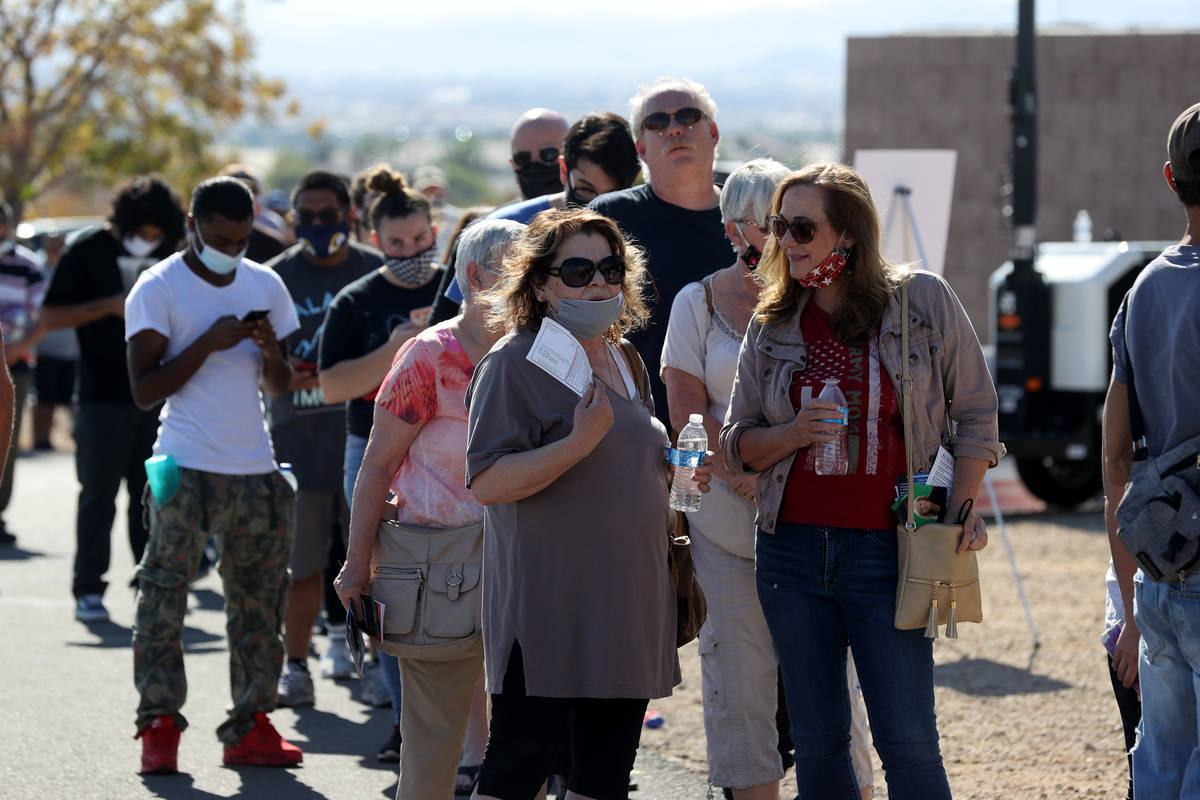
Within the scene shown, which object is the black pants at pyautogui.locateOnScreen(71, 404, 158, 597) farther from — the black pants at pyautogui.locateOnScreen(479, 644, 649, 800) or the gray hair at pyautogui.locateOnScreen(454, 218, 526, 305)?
the black pants at pyautogui.locateOnScreen(479, 644, 649, 800)

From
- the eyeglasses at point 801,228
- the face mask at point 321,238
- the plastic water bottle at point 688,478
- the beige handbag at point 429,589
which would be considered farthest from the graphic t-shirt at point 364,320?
the eyeglasses at point 801,228

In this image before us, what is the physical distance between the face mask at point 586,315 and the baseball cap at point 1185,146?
4.37 ft

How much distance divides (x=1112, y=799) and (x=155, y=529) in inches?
135

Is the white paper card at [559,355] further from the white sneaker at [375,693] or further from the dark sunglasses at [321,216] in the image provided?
the dark sunglasses at [321,216]

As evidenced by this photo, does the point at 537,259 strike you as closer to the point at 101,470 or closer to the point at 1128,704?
the point at 1128,704

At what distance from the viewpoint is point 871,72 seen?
24109mm

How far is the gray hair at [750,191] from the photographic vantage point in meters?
5.01

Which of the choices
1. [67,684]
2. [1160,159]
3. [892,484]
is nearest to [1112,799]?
[892,484]

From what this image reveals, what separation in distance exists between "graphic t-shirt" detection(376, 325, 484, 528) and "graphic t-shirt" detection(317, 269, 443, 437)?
56.2 inches

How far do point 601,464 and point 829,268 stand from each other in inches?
29.3

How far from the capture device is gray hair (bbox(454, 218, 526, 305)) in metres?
4.84

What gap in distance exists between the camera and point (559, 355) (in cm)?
408

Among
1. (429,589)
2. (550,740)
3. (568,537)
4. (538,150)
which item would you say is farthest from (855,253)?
(538,150)

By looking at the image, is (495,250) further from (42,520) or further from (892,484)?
(42,520)
